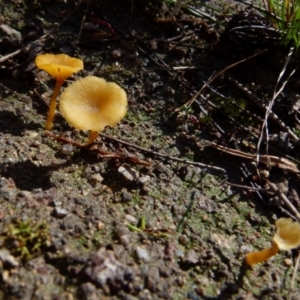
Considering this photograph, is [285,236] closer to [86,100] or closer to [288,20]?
[86,100]

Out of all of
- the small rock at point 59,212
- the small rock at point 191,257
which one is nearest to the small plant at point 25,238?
the small rock at point 59,212

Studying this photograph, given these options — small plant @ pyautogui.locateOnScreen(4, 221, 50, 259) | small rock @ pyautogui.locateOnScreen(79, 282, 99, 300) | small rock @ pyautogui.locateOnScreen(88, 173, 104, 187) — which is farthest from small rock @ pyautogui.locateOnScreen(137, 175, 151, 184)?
small rock @ pyautogui.locateOnScreen(79, 282, 99, 300)

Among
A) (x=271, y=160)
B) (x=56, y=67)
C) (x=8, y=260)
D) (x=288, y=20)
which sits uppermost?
(x=288, y=20)

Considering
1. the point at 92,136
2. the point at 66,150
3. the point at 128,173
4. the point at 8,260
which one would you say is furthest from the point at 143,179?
the point at 8,260

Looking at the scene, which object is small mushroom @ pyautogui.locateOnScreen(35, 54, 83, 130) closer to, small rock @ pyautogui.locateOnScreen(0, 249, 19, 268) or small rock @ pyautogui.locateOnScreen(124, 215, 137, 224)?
small rock @ pyautogui.locateOnScreen(124, 215, 137, 224)

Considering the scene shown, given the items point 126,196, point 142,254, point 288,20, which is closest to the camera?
point 142,254

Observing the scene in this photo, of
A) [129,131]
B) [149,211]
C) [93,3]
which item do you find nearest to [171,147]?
[129,131]

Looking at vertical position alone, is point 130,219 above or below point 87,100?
below
